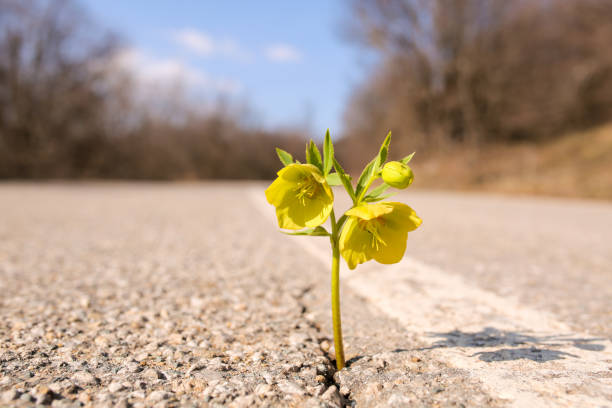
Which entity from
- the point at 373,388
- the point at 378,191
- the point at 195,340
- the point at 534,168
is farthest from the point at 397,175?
the point at 534,168

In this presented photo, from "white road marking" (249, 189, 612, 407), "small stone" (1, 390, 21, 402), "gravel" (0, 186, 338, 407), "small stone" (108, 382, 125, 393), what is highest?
"white road marking" (249, 189, 612, 407)

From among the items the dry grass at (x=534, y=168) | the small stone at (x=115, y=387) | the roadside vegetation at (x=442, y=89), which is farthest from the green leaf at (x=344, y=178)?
the roadside vegetation at (x=442, y=89)

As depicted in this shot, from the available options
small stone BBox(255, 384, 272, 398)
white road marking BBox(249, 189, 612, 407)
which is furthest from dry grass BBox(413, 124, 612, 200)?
small stone BBox(255, 384, 272, 398)

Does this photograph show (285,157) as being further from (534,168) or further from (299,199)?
(534,168)

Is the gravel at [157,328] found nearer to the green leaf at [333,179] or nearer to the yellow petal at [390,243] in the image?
the yellow petal at [390,243]

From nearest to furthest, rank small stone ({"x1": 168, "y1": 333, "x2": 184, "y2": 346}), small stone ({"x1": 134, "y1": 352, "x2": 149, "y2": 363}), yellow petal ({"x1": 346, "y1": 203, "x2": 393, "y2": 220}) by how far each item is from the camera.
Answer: yellow petal ({"x1": 346, "y1": 203, "x2": 393, "y2": 220}) → small stone ({"x1": 134, "y1": 352, "x2": 149, "y2": 363}) → small stone ({"x1": 168, "y1": 333, "x2": 184, "y2": 346})

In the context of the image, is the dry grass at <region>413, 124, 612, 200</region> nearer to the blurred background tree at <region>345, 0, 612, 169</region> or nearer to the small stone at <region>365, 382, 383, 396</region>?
the blurred background tree at <region>345, 0, 612, 169</region>
